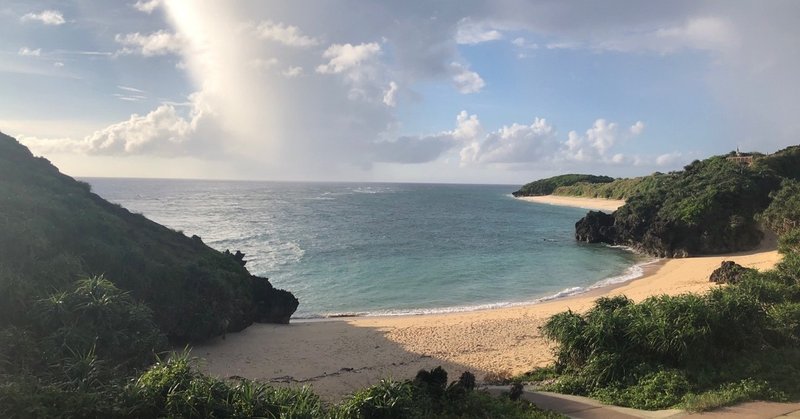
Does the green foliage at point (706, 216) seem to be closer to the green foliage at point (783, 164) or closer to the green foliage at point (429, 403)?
the green foliage at point (783, 164)

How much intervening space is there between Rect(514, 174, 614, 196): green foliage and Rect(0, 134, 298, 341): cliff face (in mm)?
134586

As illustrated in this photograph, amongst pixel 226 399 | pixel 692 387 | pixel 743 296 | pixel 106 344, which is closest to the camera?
pixel 226 399

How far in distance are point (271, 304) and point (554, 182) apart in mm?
139926

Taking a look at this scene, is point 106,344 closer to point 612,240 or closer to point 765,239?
point 765,239

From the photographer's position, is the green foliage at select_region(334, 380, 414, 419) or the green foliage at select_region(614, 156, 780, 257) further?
the green foliage at select_region(614, 156, 780, 257)

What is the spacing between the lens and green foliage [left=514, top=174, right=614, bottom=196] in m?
146

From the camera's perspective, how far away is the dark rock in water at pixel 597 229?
158 ft

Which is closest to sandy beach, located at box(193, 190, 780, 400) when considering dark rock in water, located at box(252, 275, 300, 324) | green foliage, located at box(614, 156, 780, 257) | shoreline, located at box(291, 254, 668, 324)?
shoreline, located at box(291, 254, 668, 324)

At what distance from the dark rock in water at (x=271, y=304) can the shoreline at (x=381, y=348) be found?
0.72m

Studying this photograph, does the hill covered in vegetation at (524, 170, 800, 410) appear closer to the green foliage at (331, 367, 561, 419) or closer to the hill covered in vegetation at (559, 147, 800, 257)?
the green foliage at (331, 367, 561, 419)

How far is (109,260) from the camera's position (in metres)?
16.3

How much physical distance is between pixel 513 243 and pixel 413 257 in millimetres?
12901

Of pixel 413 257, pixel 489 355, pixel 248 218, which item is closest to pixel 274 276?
pixel 413 257

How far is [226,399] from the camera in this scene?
6.63 m
